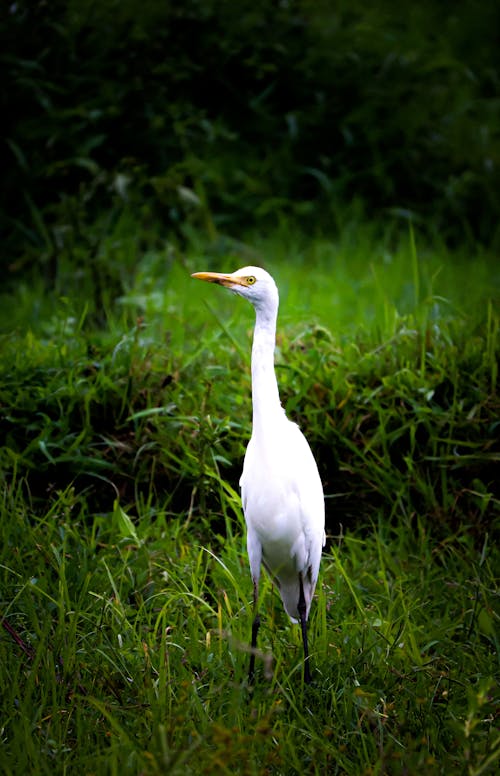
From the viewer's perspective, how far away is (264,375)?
8.13 ft

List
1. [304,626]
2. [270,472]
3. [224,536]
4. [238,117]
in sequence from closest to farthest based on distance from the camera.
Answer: [270,472], [304,626], [224,536], [238,117]

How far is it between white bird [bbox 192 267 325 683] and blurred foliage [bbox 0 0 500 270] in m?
2.37

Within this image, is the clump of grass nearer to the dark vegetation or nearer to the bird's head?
the dark vegetation

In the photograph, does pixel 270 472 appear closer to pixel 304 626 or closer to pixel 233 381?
pixel 304 626

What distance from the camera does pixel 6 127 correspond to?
16.9 ft

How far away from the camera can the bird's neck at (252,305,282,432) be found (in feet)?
8.12

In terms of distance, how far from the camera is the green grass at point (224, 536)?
2.21 m

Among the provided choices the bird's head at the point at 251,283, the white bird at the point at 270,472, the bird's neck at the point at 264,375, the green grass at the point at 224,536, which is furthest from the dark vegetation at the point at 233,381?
the bird's head at the point at 251,283

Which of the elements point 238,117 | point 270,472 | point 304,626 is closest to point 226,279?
point 270,472

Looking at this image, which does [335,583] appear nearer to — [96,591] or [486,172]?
[96,591]

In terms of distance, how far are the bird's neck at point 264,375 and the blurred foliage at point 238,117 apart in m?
2.38

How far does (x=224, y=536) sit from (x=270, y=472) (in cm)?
97

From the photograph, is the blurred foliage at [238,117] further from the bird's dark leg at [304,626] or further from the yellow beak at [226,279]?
the bird's dark leg at [304,626]

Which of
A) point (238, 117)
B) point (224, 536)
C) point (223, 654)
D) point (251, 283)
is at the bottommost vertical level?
point (224, 536)
